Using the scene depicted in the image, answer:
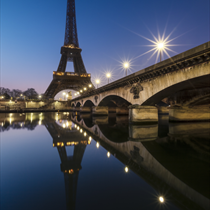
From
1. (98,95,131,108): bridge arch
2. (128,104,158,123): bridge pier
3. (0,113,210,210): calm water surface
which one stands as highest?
(98,95,131,108): bridge arch

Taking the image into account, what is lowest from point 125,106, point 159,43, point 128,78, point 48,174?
point 48,174

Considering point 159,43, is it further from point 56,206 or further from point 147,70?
point 56,206

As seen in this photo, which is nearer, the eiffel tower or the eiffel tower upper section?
the eiffel tower

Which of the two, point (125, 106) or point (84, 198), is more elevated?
point (125, 106)

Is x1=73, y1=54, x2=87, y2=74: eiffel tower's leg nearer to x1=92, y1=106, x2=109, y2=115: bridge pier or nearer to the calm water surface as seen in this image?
x1=92, y1=106, x2=109, y2=115: bridge pier

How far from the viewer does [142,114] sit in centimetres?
1977

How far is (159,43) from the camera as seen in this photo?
1497 centimetres

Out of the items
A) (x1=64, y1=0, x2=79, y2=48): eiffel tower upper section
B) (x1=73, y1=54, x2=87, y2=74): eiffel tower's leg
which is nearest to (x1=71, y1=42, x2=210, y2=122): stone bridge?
(x1=73, y1=54, x2=87, y2=74): eiffel tower's leg

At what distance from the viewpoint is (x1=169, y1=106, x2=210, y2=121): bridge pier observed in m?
22.9

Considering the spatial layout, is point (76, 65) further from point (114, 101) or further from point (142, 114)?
point (142, 114)

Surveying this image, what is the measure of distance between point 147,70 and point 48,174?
1562 cm

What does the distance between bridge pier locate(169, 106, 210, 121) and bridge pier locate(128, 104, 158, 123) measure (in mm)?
4619

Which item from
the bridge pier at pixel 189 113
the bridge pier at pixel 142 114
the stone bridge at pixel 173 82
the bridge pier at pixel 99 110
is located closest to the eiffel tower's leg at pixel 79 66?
the bridge pier at pixel 99 110

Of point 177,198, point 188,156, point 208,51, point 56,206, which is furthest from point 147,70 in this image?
point 56,206
